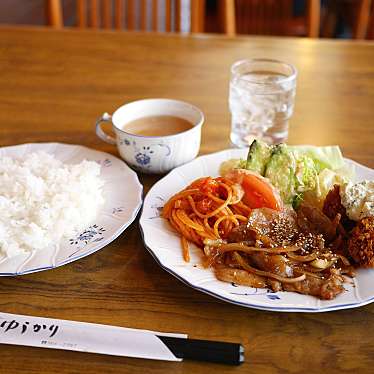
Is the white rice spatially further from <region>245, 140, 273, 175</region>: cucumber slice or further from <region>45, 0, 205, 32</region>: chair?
<region>45, 0, 205, 32</region>: chair

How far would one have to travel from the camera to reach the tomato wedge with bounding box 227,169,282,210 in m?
1.16

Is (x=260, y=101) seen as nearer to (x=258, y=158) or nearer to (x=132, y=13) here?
(x=258, y=158)

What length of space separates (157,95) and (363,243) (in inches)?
38.7

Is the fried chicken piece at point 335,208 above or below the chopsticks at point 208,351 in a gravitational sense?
above

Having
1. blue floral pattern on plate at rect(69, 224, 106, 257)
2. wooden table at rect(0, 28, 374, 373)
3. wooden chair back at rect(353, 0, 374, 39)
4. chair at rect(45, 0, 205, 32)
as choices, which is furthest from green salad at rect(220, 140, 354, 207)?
wooden chair back at rect(353, 0, 374, 39)

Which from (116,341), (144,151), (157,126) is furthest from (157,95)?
(116,341)

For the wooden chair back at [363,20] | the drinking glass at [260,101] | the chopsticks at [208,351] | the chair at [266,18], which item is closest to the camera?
the chopsticks at [208,351]

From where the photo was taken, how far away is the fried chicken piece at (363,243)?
1.00 metres

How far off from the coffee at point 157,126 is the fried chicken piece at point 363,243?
1.86 feet

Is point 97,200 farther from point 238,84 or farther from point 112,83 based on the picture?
point 112,83

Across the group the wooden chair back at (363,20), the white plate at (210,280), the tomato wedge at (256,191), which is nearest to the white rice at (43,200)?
the white plate at (210,280)

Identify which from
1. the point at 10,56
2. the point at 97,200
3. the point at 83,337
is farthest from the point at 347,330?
the point at 10,56

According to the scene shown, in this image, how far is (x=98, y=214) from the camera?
1194 millimetres

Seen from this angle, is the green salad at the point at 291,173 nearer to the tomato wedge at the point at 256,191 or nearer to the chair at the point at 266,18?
the tomato wedge at the point at 256,191
